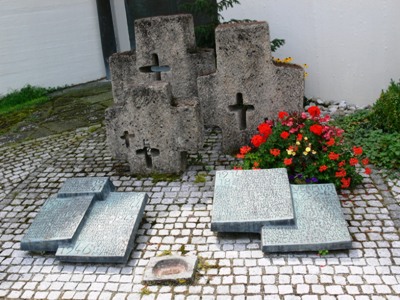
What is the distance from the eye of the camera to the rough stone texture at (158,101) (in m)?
5.93

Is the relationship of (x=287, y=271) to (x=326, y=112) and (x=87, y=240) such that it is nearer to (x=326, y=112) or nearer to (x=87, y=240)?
(x=87, y=240)

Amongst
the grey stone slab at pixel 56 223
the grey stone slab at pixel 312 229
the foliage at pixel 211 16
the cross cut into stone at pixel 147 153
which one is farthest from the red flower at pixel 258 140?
the foliage at pixel 211 16

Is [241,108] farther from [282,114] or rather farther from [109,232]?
[109,232]

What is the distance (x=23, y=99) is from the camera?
10.1m

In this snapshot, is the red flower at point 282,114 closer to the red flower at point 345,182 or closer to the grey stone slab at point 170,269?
the red flower at point 345,182

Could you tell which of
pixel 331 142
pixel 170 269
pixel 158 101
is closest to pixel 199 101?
pixel 158 101

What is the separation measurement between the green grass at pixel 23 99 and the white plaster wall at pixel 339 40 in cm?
440

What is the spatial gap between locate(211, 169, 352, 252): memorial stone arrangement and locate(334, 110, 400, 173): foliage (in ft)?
3.89

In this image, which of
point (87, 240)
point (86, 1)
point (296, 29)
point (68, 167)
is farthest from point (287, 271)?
point (86, 1)

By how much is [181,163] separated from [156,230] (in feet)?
4.36

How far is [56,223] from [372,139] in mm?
4156

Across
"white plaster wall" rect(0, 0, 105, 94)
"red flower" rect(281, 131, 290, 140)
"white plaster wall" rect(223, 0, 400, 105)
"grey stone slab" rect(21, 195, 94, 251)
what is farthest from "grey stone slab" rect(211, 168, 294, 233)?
"white plaster wall" rect(0, 0, 105, 94)

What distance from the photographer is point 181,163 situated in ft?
20.4

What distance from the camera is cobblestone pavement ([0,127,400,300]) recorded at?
4121mm
